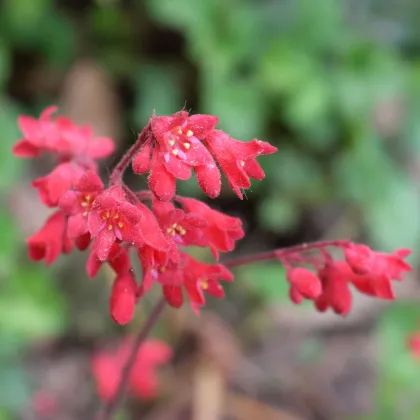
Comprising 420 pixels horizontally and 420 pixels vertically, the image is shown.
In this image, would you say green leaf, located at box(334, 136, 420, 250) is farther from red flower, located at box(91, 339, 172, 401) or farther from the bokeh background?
red flower, located at box(91, 339, 172, 401)

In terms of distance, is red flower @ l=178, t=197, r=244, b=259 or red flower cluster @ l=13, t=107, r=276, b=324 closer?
red flower cluster @ l=13, t=107, r=276, b=324

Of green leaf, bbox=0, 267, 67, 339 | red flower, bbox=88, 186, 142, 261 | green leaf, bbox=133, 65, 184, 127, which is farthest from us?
green leaf, bbox=133, 65, 184, 127

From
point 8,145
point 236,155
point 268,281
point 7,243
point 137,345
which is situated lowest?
point 268,281

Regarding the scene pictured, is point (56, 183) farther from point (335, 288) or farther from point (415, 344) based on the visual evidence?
point (415, 344)

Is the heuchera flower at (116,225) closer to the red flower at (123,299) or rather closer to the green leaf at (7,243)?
the red flower at (123,299)

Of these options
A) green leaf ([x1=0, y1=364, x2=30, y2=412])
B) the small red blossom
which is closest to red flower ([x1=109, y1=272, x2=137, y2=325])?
the small red blossom

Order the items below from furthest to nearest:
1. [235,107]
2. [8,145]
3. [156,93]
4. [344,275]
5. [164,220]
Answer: [156,93], [235,107], [8,145], [344,275], [164,220]

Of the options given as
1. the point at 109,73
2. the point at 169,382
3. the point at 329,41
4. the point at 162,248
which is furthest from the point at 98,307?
the point at 162,248

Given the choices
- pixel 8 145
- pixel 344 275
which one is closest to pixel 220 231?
pixel 344 275
